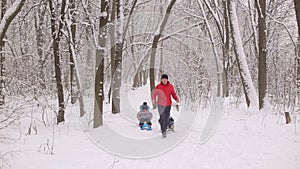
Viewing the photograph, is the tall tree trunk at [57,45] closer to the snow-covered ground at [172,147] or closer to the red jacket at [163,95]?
the snow-covered ground at [172,147]

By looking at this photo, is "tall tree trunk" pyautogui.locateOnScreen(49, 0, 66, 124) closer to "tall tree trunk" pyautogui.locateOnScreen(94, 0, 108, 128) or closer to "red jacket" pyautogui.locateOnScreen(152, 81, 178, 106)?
"tall tree trunk" pyautogui.locateOnScreen(94, 0, 108, 128)

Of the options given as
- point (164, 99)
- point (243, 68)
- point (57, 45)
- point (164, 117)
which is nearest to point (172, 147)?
point (164, 117)

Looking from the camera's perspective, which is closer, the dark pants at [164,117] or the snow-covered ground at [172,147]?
the snow-covered ground at [172,147]

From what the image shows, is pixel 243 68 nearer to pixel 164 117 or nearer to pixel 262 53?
pixel 262 53

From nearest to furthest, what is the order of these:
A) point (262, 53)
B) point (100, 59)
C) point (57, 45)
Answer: point (100, 59), point (57, 45), point (262, 53)

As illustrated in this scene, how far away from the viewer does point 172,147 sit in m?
8.16

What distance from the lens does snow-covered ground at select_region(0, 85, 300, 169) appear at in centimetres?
643

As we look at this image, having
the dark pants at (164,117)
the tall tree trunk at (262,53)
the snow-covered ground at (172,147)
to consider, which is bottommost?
the snow-covered ground at (172,147)

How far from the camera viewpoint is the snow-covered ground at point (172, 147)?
6.43 metres

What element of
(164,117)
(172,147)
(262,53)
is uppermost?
(262,53)

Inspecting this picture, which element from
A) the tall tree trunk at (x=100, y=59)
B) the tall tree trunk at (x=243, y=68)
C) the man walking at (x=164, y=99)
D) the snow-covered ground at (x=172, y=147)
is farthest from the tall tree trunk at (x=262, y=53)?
the tall tree trunk at (x=100, y=59)

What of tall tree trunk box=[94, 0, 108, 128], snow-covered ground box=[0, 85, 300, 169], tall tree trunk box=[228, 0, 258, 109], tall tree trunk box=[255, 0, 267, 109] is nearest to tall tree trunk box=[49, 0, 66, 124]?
snow-covered ground box=[0, 85, 300, 169]

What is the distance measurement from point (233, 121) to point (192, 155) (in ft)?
16.0

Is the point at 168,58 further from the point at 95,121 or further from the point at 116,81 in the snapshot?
the point at 95,121
